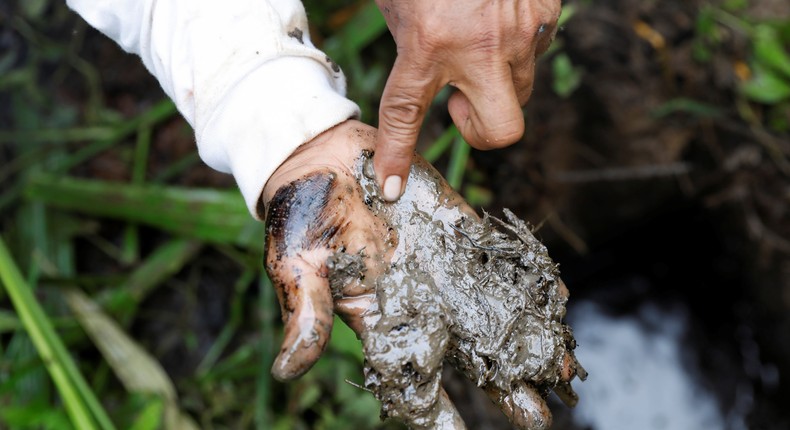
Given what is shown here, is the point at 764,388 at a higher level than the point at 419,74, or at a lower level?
lower

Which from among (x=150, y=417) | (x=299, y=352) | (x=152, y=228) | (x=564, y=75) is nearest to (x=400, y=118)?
(x=299, y=352)

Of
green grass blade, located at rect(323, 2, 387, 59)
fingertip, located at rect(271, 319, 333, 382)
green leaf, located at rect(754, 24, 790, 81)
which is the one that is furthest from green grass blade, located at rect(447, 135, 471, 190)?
green leaf, located at rect(754, 24, 790, 81)

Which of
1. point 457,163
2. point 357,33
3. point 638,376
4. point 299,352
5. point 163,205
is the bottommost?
point 638,376

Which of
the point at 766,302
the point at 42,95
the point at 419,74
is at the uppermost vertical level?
the point at 419,74

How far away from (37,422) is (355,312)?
1352mm

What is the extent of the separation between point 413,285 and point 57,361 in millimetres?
1393

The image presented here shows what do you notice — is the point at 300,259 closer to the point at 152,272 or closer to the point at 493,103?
the point at 493,103

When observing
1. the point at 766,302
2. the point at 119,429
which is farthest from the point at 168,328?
the point at 766,302

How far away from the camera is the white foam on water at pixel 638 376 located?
10.7ft

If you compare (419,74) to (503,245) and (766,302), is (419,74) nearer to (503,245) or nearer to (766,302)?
(503,245)

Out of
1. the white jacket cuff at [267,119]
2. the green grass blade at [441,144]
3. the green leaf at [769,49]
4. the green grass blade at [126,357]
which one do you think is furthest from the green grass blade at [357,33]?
the green leaf at [769,49]

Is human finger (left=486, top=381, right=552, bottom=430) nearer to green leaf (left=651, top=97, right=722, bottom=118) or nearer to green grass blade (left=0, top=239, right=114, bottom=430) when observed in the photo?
green grass blade (left=0, top=239, right=114, bottom=430)

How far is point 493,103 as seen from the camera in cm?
151

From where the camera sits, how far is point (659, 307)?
139 inches
